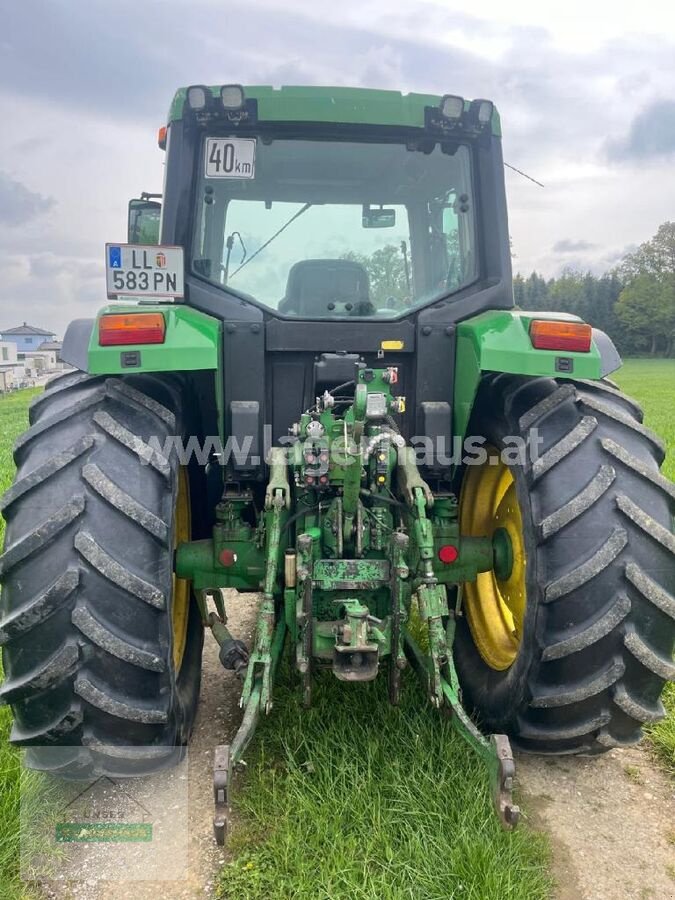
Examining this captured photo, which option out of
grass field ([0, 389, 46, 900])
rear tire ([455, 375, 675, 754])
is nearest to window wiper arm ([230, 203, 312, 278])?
rear tire ([455, 375, 675, 754])

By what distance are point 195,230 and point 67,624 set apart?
5.62 feet

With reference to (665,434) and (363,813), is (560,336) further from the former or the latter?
(665,434)

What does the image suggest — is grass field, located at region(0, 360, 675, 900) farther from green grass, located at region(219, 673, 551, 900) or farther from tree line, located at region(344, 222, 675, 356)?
tree line, located at region(344, 222, 675, 356)

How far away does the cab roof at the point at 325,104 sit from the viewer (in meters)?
2.97

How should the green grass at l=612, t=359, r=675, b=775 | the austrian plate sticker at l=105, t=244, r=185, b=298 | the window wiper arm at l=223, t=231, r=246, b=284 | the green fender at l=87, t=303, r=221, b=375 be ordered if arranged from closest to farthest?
1. the green fender at l=87, t=303, r=221, b=375
2. the austrian plate sticker at l=105, t=244, r=185, b=298
3. the green grass at l=612, t=359, r=675, b=775
4. the window wiper arm at l=223, t=231, r=246, b=284

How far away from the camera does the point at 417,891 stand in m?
2.11

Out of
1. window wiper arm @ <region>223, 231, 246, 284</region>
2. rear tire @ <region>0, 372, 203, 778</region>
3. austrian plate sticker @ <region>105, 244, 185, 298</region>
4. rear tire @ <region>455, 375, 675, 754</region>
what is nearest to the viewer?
rear tire @ <region>0, 372, 203, 778</region>

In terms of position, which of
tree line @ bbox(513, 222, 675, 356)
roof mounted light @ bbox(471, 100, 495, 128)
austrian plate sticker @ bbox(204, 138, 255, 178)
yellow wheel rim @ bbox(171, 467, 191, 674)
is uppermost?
tree line @ bbox(513, 222, 675, 356)

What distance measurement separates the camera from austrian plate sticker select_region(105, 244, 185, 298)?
8.71ft

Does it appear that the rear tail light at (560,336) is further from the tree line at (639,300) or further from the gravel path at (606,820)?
the tree line at (639,300)

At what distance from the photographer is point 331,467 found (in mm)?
2580

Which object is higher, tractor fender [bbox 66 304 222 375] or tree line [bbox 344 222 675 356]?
tree line [bbox 344 222 675 356]

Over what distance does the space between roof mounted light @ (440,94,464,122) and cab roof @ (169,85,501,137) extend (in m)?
0.13

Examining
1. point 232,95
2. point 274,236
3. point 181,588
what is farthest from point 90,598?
point 232,95
